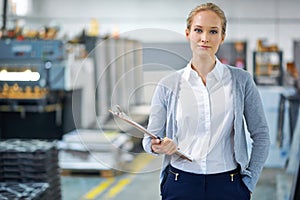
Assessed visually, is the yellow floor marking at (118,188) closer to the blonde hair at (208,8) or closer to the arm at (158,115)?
the arm at (158,115)

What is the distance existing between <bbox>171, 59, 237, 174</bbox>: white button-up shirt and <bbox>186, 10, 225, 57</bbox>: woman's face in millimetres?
93

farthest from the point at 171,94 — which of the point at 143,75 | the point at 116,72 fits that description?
the point at 116,72

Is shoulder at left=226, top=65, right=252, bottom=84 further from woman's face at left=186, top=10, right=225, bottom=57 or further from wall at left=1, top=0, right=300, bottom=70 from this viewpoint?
wall at left=1, top=0, right=300, bottom=70

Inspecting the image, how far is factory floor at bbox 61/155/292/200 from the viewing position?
17.4 ft

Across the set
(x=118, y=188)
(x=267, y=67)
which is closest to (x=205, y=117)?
(x=118, y=188)

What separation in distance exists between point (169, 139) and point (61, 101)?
619cm

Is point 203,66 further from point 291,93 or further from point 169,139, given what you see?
point 291,93

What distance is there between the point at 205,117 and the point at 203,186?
25 cm

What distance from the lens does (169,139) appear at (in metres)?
1.62

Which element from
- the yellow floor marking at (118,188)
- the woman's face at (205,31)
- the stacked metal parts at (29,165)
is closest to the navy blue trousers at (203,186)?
the woman's face at (205,31)

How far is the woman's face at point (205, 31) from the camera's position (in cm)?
165

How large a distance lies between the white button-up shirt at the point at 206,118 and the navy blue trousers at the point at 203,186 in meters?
0.03

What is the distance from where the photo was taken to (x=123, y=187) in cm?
575

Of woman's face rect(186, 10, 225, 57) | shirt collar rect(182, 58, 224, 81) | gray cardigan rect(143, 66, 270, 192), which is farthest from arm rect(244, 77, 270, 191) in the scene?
woman's face rect(186, 10, 225, 57)
